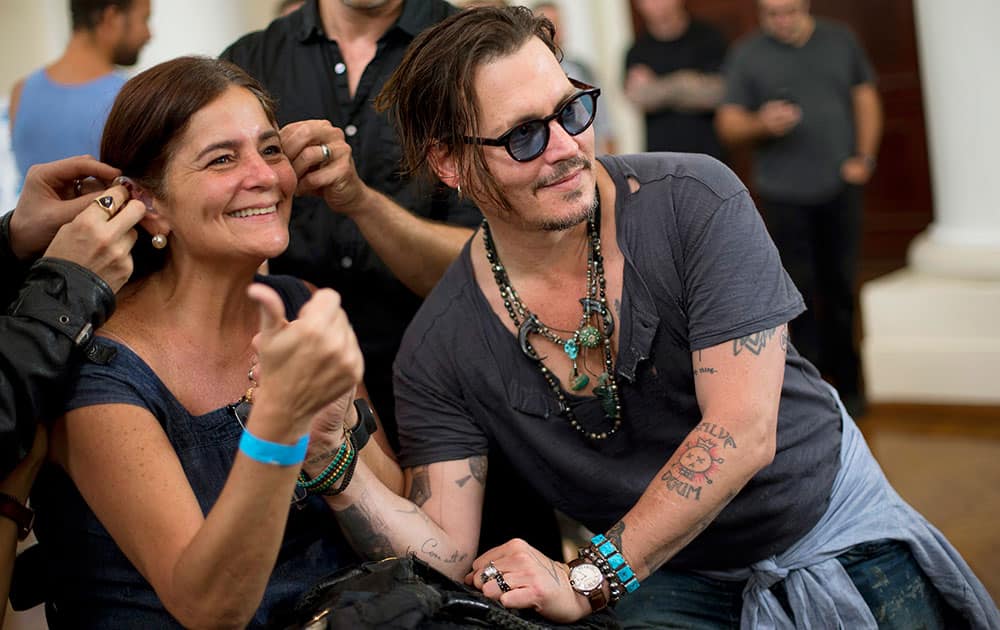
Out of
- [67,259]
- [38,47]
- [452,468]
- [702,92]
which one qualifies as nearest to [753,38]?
[702,92]

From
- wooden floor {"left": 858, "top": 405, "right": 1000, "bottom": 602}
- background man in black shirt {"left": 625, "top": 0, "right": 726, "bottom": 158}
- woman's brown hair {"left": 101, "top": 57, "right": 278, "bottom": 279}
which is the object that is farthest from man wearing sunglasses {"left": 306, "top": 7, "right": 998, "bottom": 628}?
background man in black shirt {"left": 625, "top": 0, "right": 726, "bottom": 158}

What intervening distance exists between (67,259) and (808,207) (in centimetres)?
423

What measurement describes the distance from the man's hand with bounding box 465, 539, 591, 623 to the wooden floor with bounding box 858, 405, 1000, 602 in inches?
76.1

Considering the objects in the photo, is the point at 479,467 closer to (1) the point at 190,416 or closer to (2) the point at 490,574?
(2) the point at 490,574

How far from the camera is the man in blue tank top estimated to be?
3.65 metres

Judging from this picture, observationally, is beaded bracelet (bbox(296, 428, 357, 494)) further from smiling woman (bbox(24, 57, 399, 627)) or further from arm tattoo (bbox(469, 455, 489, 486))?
arm tattoo (bbox(469, 455, 489, 486))

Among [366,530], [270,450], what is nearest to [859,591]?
[366,530]

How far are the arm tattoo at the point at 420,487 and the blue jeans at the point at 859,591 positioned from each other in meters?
0.40

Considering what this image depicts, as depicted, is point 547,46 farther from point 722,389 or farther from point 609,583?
point 609,583

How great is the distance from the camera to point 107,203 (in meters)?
1.97

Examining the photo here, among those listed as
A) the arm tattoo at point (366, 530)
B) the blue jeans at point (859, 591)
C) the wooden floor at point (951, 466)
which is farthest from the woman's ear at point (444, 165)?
the wooden floor at point (951, 466)

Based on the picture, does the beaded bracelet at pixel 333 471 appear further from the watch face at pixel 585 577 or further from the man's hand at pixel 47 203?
the man's hand at pixel 47 203

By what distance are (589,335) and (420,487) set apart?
1.33ft

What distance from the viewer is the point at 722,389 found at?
201 centimetres
